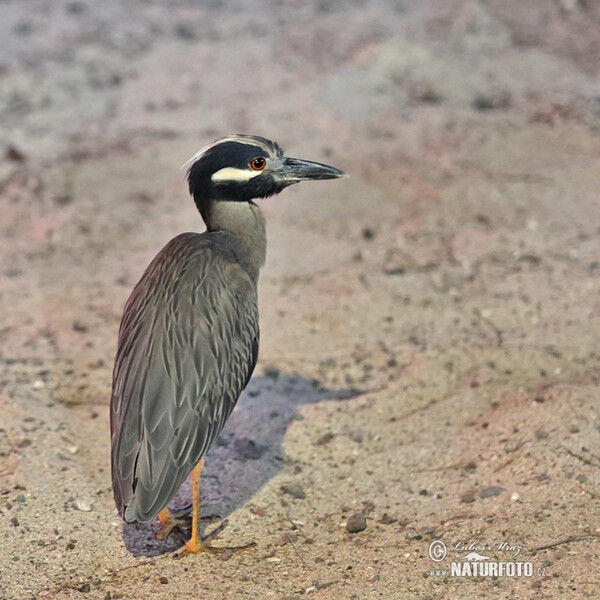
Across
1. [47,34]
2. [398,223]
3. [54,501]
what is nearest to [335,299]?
[398,223]

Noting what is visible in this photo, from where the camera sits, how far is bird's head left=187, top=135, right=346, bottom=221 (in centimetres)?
518

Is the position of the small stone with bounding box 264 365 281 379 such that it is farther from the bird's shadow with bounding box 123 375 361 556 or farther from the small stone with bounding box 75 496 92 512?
the small stone with bounding box 75 496 92 512

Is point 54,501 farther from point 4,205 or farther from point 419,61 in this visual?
point 419,61

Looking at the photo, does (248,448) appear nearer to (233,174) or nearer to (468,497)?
(468,497)

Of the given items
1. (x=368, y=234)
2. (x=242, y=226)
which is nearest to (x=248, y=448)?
(x=242, y=226)

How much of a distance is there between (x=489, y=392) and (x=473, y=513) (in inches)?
53.1

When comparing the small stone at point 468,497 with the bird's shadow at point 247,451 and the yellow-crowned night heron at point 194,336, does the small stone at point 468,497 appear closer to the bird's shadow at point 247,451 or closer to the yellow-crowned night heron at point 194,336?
the bird's shadow at point 247,451

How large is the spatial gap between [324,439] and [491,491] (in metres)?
1.22

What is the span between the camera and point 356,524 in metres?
4.74

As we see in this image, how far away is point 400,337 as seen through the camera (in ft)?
22.1

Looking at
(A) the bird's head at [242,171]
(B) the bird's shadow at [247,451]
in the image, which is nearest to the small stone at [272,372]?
(B) the bird's shadow at [247,451]

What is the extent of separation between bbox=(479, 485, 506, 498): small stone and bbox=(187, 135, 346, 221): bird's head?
2090mm
